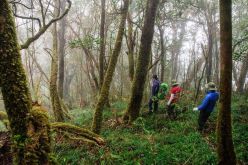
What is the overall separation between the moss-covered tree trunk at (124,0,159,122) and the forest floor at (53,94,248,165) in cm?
58

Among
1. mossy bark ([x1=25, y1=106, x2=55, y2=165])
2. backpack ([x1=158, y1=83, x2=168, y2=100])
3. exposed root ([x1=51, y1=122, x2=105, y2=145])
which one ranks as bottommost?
exposed root ([x1=51, y1=122, x2=105, y2=145])

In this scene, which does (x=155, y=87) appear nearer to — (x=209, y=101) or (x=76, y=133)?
(x=209, y=101)

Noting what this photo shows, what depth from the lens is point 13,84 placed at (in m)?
4.01

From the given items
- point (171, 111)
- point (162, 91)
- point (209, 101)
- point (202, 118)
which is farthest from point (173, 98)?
point (209, 101)

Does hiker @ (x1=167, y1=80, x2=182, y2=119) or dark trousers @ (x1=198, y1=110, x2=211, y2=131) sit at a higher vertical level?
hiker @ (x1=167, y1=80, x2=182, y2=119)

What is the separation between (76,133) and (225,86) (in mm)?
4214

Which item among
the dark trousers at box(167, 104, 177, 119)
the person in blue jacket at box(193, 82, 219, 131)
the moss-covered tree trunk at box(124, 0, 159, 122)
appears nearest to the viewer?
the person in blue jacket at box(193, 82, 219, 131)

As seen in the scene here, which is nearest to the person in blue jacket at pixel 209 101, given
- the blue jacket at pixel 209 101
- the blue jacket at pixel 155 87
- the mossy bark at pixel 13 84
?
the blue jacket at pixel 209 101

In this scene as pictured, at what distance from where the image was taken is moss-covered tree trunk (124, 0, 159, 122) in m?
10.2

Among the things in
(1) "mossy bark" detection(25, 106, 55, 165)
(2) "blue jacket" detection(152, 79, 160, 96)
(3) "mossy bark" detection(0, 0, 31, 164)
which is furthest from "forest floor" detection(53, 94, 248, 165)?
(3) "mossy bark" detection(0, 0, 31, 164)

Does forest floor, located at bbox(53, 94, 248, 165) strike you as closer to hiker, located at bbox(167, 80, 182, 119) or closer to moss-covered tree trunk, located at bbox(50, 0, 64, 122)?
hiker, located at bbox(167, 80, 182, 119)

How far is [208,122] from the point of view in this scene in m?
10.2

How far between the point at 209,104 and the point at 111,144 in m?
3.58

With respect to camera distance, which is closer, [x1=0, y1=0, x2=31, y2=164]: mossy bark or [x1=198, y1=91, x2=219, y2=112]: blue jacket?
[x1=0, y1=0, x2=31, y2=164]: mossy bark
